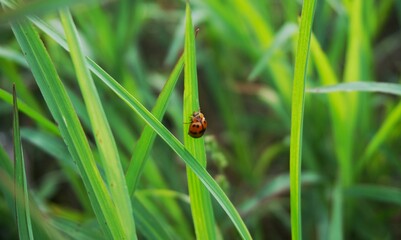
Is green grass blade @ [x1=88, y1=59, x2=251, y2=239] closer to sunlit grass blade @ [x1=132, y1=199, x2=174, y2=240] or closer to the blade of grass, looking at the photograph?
the blade of grass

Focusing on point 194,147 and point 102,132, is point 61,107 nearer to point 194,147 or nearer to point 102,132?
point 102,132

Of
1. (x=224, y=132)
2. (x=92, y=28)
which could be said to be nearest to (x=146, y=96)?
(x=92, y=28)

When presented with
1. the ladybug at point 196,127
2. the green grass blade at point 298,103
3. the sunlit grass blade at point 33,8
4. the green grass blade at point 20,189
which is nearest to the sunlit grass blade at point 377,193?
the green grass blade at point 298,103

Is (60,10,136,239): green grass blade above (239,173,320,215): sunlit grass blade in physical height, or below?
below

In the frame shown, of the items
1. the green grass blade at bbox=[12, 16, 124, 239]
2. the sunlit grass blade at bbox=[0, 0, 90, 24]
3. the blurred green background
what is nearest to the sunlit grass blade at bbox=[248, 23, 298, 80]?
the blurred green background

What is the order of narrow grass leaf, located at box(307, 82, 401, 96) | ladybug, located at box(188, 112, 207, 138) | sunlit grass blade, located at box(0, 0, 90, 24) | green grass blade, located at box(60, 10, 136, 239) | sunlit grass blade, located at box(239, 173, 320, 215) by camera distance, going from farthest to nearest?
1. sunlit grass blade, located at box(239, 173, 320, 215)
2. narrow grass leaf, located at box(307, 82, 401, 96)
3. ladybug, located at box(188, 112, 207, 138)
4. green grass blade, located at box(60, 10, 136, 239)
5. sunlit grass blade, located at box(0, 0, 90, 24)

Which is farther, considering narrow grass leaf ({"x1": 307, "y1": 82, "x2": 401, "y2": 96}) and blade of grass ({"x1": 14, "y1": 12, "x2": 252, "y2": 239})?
narrow grass leaf ({"x1": 307, "y1": 82, "x2": 401, "y2": 96})
